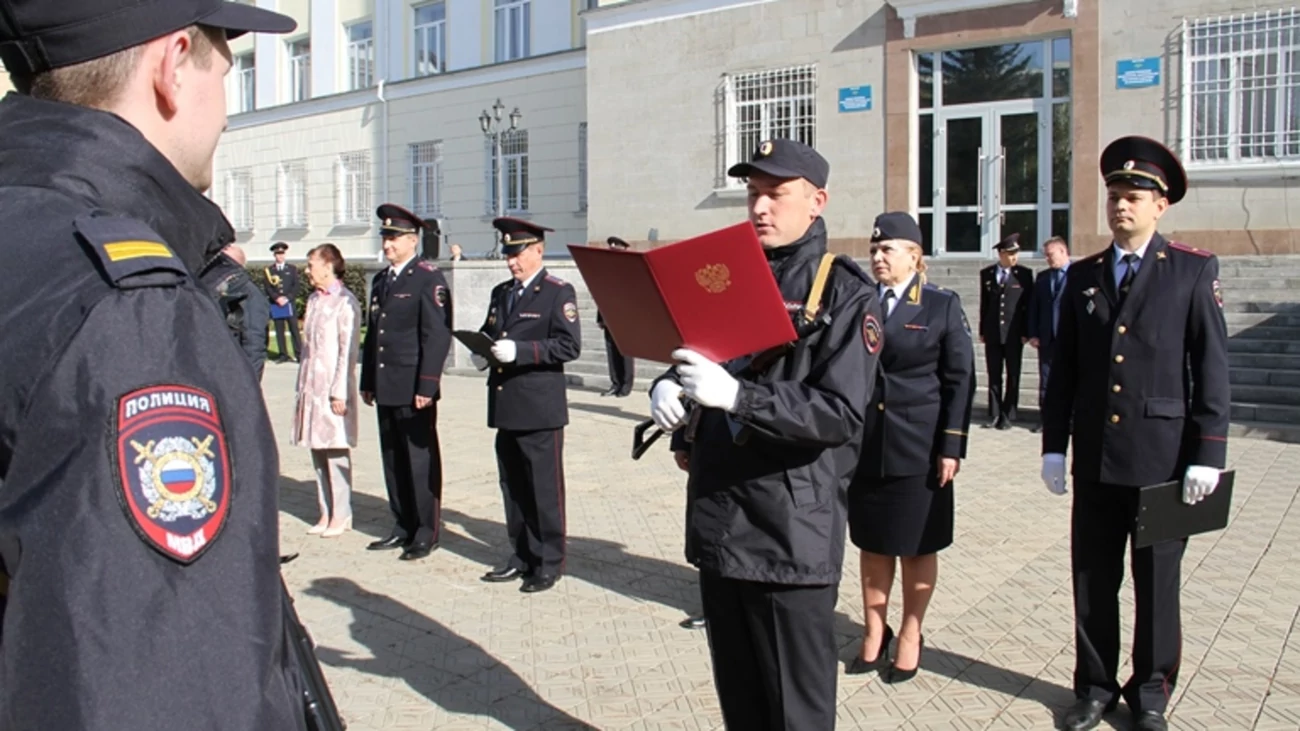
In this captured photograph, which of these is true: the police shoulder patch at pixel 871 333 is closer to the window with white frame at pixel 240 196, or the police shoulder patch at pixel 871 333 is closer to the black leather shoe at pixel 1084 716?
the black leather shoe at pixel 1084 716

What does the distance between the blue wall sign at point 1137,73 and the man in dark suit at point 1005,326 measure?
5584mm

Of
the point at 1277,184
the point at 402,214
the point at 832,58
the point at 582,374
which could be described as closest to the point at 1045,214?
the point at 1277,184

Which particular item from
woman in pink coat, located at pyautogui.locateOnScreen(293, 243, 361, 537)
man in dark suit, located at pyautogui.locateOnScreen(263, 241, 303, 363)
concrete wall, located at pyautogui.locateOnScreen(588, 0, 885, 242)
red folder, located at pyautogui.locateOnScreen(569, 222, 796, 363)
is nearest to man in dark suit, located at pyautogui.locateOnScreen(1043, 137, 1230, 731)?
red folder, located at pyautogui.locateOnScreen(569, 222, 796, 363)

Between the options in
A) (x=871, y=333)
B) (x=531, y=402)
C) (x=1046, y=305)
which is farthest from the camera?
(x=1046, y=305)

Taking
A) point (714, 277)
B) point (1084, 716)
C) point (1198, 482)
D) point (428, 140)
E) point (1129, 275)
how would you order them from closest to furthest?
point (714, 277), point (1198, 482), point (1084, 716), point (1129, 275), point (428, 140)

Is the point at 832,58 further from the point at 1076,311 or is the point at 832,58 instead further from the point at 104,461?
the point at 104,461

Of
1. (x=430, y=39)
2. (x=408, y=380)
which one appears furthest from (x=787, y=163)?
(x=430, y=39)

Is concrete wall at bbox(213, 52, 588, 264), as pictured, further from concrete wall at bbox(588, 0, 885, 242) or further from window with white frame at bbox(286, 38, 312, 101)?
concrete wall at bbox(588, 0, 885, 242)

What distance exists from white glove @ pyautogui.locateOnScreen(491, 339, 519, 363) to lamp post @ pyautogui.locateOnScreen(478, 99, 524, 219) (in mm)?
18921

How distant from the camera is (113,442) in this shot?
40.7 inches

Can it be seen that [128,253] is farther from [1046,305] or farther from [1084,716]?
[1046,305]

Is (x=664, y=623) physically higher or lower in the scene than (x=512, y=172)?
lower

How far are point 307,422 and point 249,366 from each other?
6.35 metres

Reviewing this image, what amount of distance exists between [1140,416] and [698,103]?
55.5 ft
